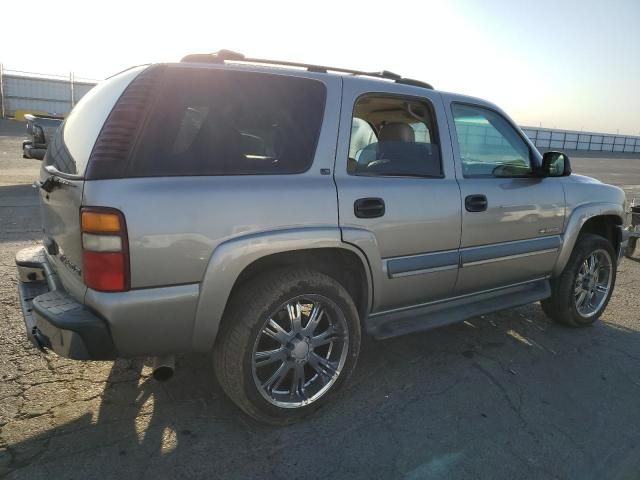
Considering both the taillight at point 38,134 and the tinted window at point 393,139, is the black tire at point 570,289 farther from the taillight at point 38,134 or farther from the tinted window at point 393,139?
the taillight at point 38,134

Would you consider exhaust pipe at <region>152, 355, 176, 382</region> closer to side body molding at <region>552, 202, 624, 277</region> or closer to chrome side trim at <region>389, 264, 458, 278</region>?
chrome side trim at <region>389, 264, 458, 278</region>

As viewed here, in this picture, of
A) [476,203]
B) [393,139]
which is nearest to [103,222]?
[393,139]

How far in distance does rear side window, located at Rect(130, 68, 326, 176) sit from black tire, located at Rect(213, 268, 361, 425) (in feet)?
1.89

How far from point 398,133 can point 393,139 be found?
0.07 meters

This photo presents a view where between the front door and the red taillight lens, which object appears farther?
the front door

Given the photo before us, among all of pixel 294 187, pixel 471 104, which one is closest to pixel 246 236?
pixel 294 187

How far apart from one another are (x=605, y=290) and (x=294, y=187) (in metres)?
3.39

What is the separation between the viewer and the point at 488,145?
367 cm

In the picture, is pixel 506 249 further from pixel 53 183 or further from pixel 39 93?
pixel 39 93

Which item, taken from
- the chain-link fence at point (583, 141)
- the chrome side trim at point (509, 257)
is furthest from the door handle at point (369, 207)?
the chain-link fence at point (583, 141)

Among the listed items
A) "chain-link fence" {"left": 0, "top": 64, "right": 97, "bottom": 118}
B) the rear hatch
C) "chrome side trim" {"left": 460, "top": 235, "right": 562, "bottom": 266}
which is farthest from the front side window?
"chain-link fence" {"left": 0, "top": 64, "right": 97, "bottom": 118}

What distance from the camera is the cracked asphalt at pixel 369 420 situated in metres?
2.30

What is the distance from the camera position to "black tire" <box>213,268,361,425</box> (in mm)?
2426

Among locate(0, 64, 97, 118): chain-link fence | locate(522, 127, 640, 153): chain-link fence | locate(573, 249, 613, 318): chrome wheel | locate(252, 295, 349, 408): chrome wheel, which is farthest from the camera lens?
locate(522, 127, 640, 153): chain-link fence
